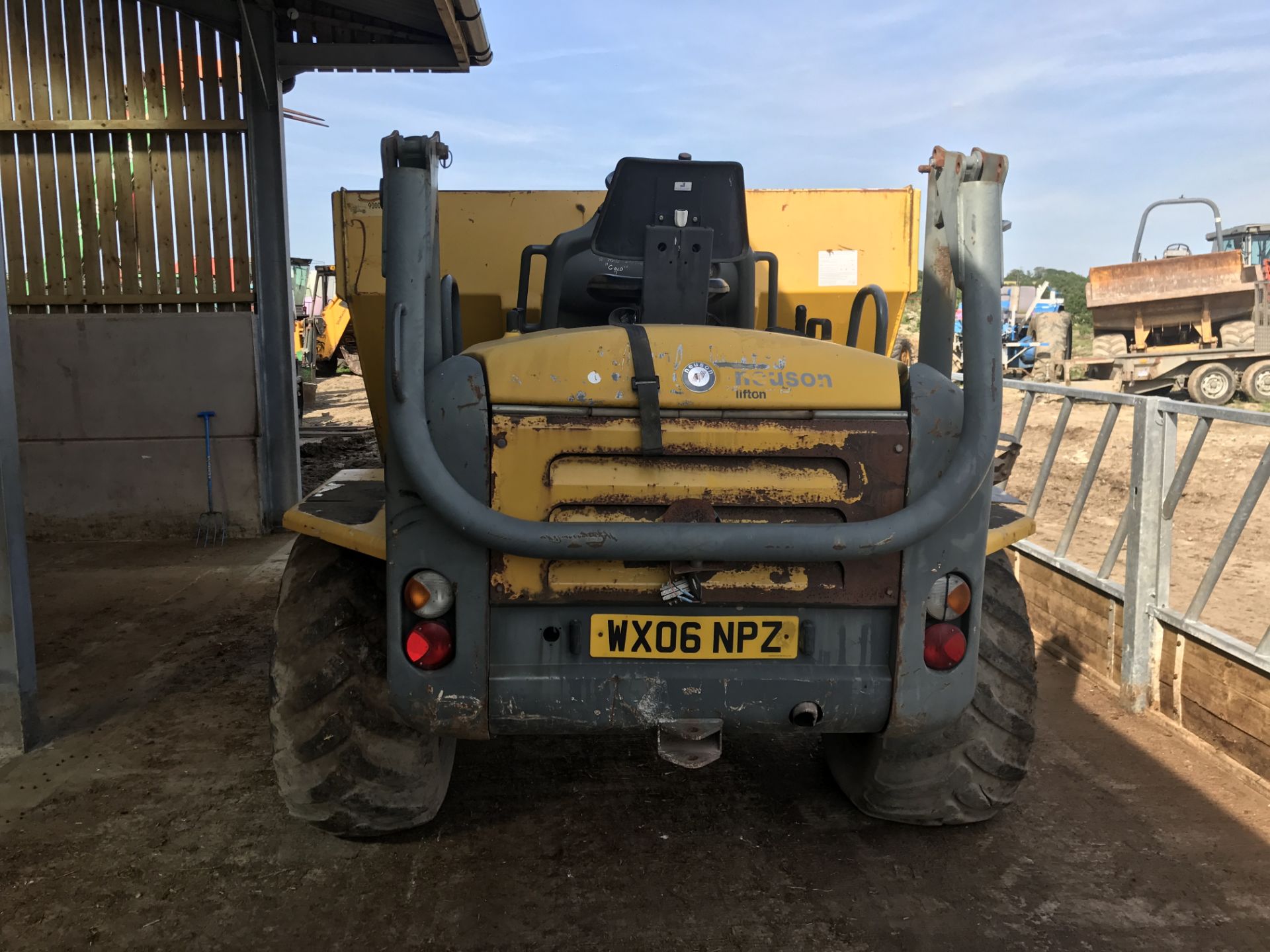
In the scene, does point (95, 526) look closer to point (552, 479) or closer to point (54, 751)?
point (54, 751)

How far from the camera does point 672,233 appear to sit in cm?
322

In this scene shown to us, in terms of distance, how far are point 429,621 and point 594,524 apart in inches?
21.0

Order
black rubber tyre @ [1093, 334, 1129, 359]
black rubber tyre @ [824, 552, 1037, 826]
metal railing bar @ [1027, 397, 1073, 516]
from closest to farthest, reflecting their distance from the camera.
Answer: black rubber tyre @ [824, 552, 1037, 826]
metal railing bar @ [1027, 397, 1073, 516]
black rubber tyre @ [1093, 334, 1129, 359]

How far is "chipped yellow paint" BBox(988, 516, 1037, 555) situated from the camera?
2.88 meters

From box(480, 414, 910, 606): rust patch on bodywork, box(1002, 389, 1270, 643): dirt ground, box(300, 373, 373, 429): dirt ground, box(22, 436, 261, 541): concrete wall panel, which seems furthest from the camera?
box(300, 373, 373, 429): dirt ground

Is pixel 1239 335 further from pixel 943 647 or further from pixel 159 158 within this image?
pixel 943 647

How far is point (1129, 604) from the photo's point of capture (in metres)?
4.32

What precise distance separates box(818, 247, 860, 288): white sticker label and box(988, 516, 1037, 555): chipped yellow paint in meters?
1.92

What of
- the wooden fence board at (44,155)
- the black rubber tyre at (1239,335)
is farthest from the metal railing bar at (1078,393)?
the black rubber tyre at (1239,335)

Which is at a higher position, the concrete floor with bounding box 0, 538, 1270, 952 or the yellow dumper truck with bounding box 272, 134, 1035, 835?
the yellow dumper truck with bounding box 272, 134, 1035, 835

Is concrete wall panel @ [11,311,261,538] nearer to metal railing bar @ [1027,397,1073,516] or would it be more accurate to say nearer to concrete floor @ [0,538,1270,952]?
concrete floor @ [0,538,1270,952]

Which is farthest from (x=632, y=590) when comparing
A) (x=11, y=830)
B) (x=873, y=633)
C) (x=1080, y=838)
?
(x=11, y=830)

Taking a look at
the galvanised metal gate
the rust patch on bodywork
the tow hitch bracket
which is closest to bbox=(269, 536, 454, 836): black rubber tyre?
the rust patch on bodywork

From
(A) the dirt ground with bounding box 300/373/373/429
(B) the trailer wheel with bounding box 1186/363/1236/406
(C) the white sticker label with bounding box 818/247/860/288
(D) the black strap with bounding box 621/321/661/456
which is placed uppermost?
(C) the white sticker label with bounding box 818/247/860/288
